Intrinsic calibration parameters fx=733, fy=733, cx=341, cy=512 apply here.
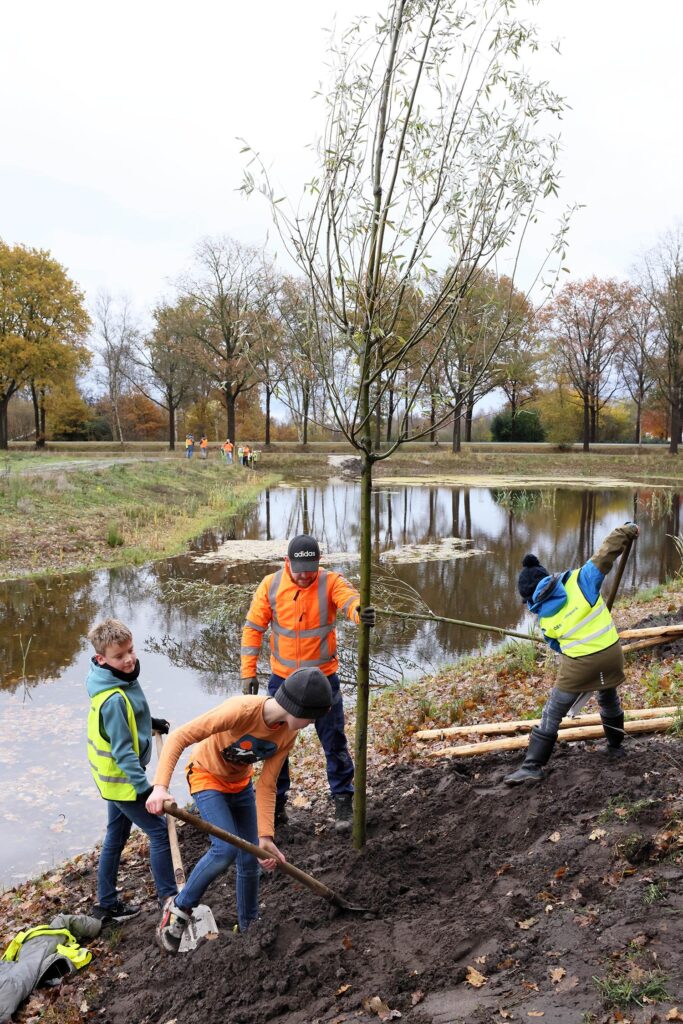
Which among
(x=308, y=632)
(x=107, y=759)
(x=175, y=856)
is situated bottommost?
(x=175, y=856)

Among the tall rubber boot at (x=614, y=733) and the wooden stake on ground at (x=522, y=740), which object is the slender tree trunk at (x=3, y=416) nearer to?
the wooden stake on ground at (x=522, y=740)

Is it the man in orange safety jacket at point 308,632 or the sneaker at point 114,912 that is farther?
the man in orange safety jacket at point 308,632

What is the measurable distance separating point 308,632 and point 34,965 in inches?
99.3

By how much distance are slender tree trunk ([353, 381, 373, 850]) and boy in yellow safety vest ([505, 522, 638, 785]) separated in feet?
3.69

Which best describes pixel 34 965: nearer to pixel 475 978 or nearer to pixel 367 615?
pixel 475 978

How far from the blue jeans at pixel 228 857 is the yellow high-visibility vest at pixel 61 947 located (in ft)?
2.45

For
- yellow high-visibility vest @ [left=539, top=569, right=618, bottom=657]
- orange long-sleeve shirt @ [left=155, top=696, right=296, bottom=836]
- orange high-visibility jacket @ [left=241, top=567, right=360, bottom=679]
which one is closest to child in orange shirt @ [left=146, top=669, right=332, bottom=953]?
orange long-sleeve shirt @ [left=155, top=696, right=296, bottom=836]

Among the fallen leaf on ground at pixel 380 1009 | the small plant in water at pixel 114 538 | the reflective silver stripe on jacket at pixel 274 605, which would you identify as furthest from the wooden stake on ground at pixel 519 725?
the small plant in water at pixel 114 538

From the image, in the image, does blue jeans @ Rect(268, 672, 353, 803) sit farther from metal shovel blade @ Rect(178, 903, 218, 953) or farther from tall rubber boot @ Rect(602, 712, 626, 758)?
tall rubber boot @ Rect(602, 712, 626, 758)

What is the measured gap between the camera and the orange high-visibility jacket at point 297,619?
17.4ft

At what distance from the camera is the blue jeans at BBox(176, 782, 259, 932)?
3920 mm

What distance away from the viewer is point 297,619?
5.29 metres

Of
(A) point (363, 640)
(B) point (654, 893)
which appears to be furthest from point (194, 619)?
(B) point (654, 893)

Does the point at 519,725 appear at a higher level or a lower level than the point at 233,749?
lower
